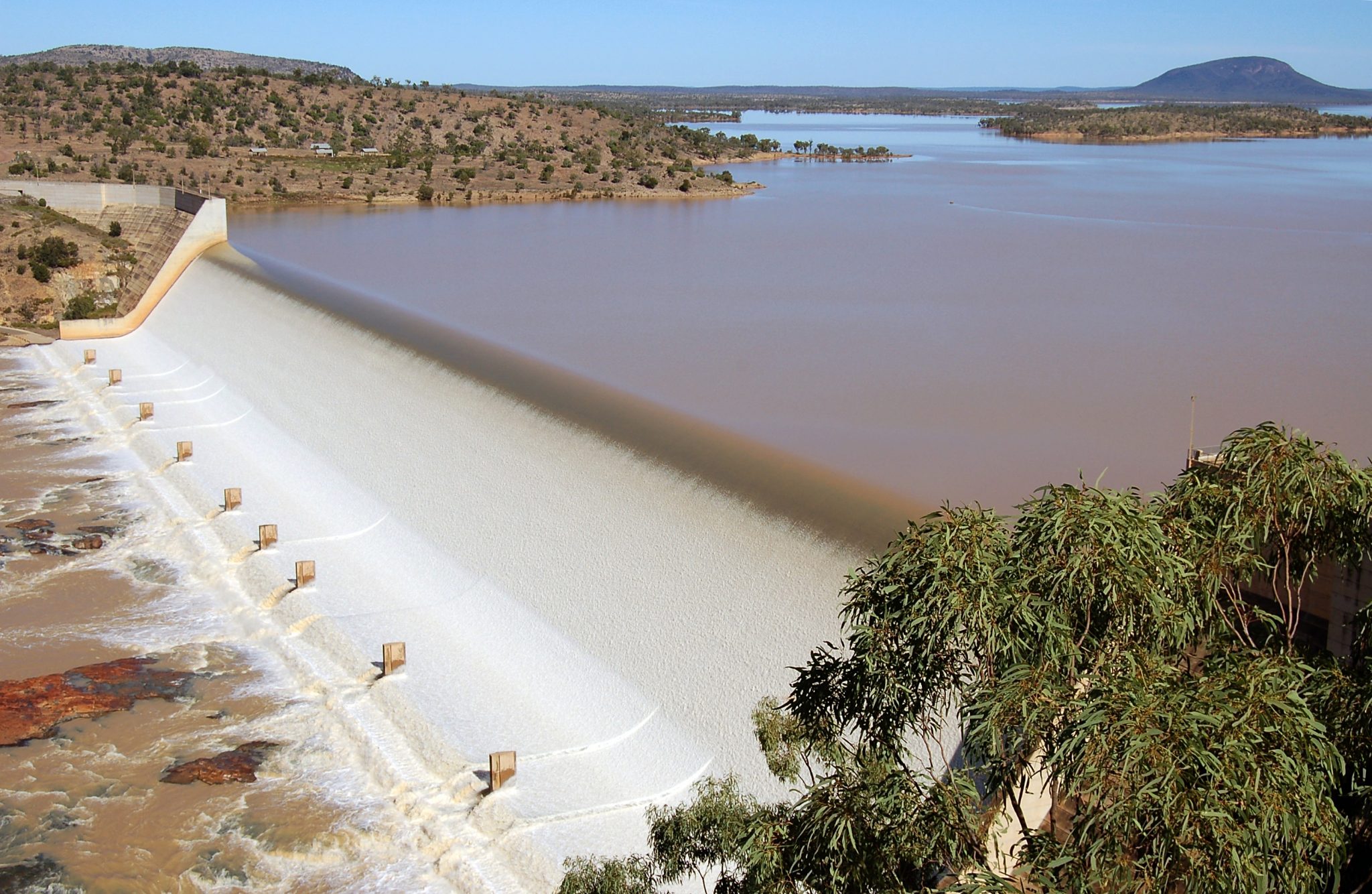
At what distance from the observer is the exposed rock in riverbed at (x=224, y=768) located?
8.73m

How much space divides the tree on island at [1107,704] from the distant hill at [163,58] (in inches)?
4933

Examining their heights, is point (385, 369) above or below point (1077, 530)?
below

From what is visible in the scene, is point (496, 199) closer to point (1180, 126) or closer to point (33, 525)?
point (33, 525)

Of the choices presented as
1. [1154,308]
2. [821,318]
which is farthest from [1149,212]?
[821,318]

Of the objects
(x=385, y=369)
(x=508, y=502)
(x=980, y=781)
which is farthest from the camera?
(x=385, y=369)

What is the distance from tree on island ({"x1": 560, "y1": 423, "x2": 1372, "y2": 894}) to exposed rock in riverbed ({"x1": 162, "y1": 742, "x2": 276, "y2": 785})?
4807 millimetres

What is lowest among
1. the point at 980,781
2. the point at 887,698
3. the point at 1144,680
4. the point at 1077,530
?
the point at 980,781

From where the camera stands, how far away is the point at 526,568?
36.3 ft

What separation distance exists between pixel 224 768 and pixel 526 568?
303 centimetres

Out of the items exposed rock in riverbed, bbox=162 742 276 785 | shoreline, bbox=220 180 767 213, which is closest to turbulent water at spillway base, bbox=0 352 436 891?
exposed rock in riverbed, bbox=162 742 276 785

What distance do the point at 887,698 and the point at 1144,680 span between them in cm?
89

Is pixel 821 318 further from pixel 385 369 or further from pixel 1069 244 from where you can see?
pixel 1069 244

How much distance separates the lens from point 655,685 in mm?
9180

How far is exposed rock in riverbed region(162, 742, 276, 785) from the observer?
8.73 m
